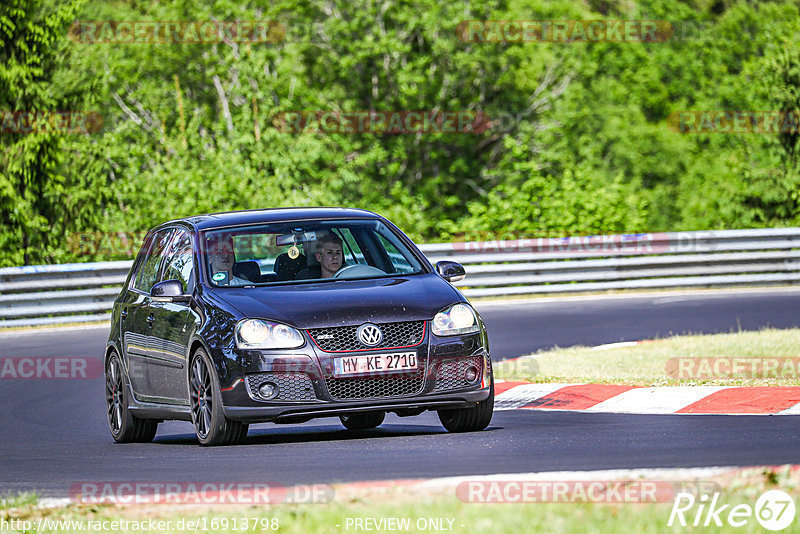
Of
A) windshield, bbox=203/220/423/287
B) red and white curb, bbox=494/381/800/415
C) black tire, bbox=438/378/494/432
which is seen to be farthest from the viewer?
red and white curb, bbox=494/381/800/415

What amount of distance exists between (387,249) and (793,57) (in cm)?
2746

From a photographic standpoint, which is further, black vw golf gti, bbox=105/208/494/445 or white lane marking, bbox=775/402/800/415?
white lane marking, bbox=775/402/800/415

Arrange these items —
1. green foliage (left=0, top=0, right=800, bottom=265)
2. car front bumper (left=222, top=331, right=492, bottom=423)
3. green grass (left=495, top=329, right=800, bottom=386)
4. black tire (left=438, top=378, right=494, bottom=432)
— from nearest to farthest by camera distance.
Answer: car front bumper (left=222, top=331, right=492, bottom=423) < black tire (left=438, top=378, right=494, bottom=432) < green grass (left=495, top=329, right=800, bottom=386) < green foliage (left=0, top=0, right=800, bottom=265)

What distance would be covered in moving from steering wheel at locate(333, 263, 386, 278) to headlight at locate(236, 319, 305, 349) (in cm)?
108

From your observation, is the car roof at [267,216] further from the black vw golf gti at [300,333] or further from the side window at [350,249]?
the side window at [350,249]

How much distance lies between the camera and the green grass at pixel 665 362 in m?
12.1

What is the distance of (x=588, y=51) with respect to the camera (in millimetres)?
66375

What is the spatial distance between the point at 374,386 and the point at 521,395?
3.66 meters

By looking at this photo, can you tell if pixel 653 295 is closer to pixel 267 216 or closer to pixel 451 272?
pixel 451 272

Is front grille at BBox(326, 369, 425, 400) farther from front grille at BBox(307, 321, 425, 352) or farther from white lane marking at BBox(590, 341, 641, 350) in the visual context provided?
white lane marking at BBox(590, 341, 641, 350)

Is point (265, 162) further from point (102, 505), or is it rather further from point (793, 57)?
point (102, 505)

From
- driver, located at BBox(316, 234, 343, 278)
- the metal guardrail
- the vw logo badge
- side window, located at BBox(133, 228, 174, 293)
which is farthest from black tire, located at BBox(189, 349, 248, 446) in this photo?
the metal guardrail

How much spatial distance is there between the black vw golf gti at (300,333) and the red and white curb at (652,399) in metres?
1.86

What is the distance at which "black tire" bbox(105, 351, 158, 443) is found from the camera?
1035 cm
